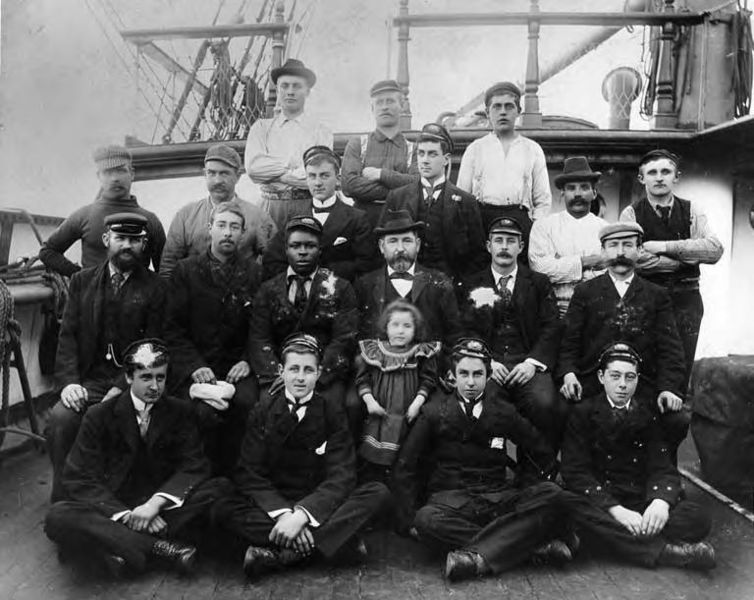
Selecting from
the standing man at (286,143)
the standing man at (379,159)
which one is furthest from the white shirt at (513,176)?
the standing man at (286,143)

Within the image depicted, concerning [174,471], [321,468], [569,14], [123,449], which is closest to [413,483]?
[321,468]

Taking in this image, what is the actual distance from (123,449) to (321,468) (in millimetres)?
949

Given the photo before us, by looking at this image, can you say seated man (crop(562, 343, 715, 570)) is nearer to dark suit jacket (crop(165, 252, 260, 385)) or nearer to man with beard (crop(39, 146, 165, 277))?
dark suit jacket (crop(165, 252, 260, 385))

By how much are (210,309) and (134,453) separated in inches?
37.9

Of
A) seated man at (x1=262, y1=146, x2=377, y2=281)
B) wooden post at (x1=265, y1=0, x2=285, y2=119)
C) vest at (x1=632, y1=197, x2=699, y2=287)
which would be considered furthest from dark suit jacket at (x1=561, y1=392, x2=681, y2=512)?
wooden post at (x1=265, y1=0, x2=285, y2=119)

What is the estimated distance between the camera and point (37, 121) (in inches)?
174

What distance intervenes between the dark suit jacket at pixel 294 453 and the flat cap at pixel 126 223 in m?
1.22

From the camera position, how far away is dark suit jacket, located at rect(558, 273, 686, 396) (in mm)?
3854

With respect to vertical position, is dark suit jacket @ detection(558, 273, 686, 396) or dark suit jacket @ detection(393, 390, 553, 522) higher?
dark suit jacket @ detection(558, 273, 686, 396)

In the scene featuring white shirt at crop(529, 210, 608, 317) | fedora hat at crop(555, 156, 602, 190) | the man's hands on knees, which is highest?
fedora hat at crop(555, 156, 602, 190)

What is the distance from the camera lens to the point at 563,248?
432 centimetres

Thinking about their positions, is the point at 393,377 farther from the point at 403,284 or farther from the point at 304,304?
the point at 304,304

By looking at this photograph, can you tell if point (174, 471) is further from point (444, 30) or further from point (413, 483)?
point (444, 30)

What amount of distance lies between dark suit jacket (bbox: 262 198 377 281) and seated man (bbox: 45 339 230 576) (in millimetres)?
1253
